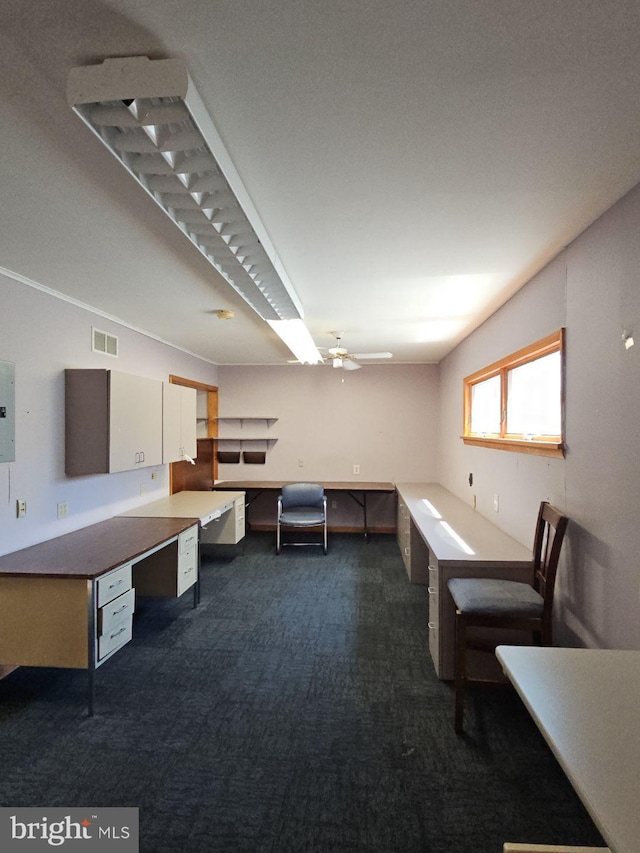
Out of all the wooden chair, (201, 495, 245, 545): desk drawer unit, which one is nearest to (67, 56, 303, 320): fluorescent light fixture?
the wooden chair

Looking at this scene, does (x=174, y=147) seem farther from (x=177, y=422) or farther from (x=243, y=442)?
(x=243, y=442)

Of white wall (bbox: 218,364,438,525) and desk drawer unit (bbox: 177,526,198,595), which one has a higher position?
white wall (bbox: 218,364,438,525)

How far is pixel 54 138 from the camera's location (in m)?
1.29

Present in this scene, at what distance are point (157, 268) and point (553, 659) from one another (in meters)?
2.60

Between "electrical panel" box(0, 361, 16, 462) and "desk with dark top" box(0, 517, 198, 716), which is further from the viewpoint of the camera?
"electrical panel" box(0, 361, 16, 462)

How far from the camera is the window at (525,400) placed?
2.25 metres

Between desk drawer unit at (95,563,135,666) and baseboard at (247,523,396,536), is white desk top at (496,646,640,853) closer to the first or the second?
desk drawer unit at (95,563,135,666)

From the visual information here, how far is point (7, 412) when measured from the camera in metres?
2.36

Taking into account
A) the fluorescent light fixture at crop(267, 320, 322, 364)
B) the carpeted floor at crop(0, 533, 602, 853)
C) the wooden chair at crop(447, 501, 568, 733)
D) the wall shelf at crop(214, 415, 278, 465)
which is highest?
the fluorescent light fixture at crop(267, 320, 322, 364)

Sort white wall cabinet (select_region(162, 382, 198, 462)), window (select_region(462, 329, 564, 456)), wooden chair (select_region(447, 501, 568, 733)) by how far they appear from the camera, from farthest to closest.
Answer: white wall cabinet (select_region(162, 382, 198, 462)), window (select_region(462, 329, 564, 456)), wooden chair (select_region(447, 501, 568, 733))

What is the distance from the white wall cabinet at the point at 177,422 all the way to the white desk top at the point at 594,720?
321 cm

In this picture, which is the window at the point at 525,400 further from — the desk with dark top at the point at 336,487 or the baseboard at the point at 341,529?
the baseboard at the point at 341,529

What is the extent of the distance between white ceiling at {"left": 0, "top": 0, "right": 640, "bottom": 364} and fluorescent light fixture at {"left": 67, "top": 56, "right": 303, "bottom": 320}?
76mm

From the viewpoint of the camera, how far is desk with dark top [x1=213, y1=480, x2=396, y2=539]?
5.37 meters
